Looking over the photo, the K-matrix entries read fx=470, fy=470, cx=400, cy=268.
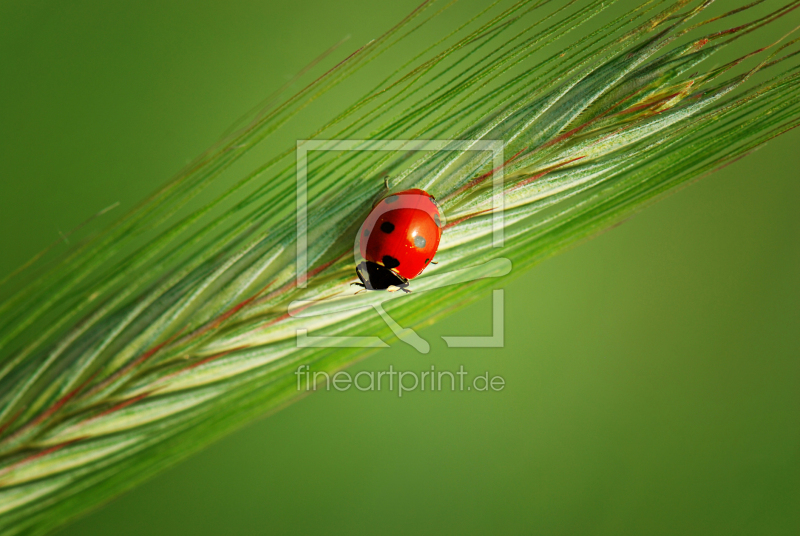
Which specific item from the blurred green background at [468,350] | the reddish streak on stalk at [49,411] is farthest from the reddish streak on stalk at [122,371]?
the blurred green background at [468,350]

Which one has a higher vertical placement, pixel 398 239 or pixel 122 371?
pixel 398 239

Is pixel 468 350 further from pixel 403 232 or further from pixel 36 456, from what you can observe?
pixel 36 456

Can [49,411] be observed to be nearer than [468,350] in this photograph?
Yes

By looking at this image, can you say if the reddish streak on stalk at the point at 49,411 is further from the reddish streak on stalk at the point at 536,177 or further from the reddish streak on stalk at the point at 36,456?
the reddish streak on stalk at the point at 536,177

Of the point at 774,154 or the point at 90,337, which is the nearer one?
the point at 90,337

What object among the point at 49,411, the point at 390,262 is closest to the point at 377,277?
the point at 390,262

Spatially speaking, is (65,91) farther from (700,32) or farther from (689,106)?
(700,32)

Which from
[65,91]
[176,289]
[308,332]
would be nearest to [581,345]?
[308,332]
